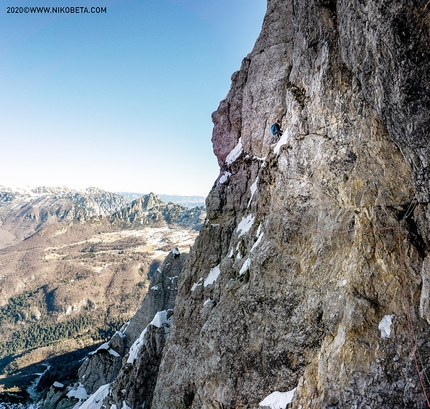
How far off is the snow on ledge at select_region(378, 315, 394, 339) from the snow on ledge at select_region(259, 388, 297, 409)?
5.98 meters

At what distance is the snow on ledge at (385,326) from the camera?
10.4 meters

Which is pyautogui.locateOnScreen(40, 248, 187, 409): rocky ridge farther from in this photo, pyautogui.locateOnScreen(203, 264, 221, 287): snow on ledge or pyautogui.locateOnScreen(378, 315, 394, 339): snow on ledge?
pyautogui.locateOnScreen(378, 315, 394, 339): snow on ledge

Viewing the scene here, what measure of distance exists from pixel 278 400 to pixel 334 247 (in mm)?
8775

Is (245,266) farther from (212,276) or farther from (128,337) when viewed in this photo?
(128,337)

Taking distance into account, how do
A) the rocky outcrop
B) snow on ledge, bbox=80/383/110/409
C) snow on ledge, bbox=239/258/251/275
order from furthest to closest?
the rocky outcrop, snow on ledge, bbox=80/383/110/409, snow on ledge, bbox=239/258/251/275

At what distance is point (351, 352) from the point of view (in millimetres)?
10812

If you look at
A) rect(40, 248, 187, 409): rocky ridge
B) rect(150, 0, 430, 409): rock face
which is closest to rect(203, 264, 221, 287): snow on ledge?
rect(150, 0, 430, 409): rock face

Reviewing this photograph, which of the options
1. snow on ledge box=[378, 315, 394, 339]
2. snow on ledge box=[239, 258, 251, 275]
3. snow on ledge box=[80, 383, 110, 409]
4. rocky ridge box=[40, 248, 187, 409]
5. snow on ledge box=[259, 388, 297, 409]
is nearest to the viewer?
snow on ledge box=[378, 315, 394, 339]

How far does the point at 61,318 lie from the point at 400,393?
206515mm

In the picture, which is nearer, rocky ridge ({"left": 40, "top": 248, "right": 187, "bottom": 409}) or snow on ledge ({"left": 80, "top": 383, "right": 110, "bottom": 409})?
rocky ridge ({"left": 40, "top": 248, "right": 187, "bottom": 409})

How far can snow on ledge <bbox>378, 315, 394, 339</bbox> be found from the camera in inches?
410

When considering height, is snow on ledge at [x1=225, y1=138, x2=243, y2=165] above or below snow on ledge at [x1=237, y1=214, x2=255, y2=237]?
above

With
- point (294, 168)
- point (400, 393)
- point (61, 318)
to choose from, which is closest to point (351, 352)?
point (400, 393)

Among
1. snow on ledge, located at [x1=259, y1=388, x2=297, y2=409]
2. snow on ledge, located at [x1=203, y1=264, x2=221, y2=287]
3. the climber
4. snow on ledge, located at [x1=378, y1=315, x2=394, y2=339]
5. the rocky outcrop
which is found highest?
the climber
